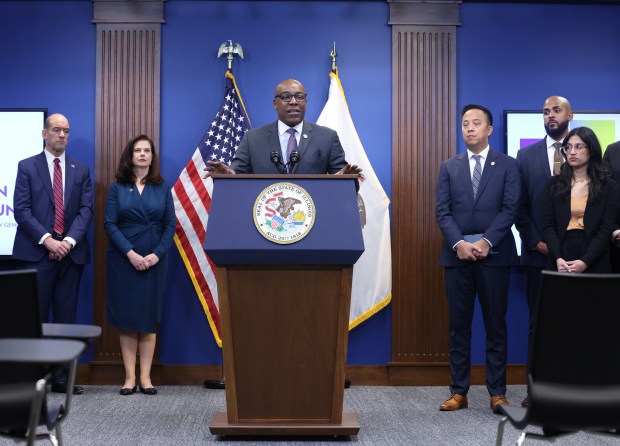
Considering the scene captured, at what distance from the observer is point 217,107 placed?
5.37 meters

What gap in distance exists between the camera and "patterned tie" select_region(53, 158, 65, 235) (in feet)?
16.0

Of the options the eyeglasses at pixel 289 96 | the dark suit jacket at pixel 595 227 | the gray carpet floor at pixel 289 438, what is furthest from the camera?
the dark suit jacket at pixel 595 227

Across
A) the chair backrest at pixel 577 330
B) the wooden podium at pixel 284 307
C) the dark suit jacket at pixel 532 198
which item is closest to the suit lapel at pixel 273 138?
the wooden podium at pixel 284 307

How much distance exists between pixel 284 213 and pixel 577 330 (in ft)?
5.15

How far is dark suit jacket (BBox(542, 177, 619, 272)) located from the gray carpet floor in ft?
3.18

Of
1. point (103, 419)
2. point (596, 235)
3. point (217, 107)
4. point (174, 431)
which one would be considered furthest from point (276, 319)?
point (217, 107)

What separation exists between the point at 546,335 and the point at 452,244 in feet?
7.48

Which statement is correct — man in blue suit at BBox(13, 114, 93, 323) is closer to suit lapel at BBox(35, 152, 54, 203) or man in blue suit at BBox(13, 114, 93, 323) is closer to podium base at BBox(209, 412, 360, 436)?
suit lapel at BBox(35, 152, 54, 203)

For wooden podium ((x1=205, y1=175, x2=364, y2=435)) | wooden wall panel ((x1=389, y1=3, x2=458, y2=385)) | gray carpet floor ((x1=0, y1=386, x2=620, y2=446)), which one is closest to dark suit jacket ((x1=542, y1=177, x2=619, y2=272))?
gray carpet floor ((x1=0, y1=386, x2=620, y2=446))

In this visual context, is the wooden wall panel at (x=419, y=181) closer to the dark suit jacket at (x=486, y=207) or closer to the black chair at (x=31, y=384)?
the dark suit jacket at (x=486, y=207)

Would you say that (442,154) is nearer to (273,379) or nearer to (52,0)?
(273,379)

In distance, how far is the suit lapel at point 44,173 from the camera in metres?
4.89

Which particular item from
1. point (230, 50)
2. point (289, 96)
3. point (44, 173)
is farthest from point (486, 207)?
point (44, 173)

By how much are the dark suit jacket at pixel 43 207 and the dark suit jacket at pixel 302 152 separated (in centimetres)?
158
